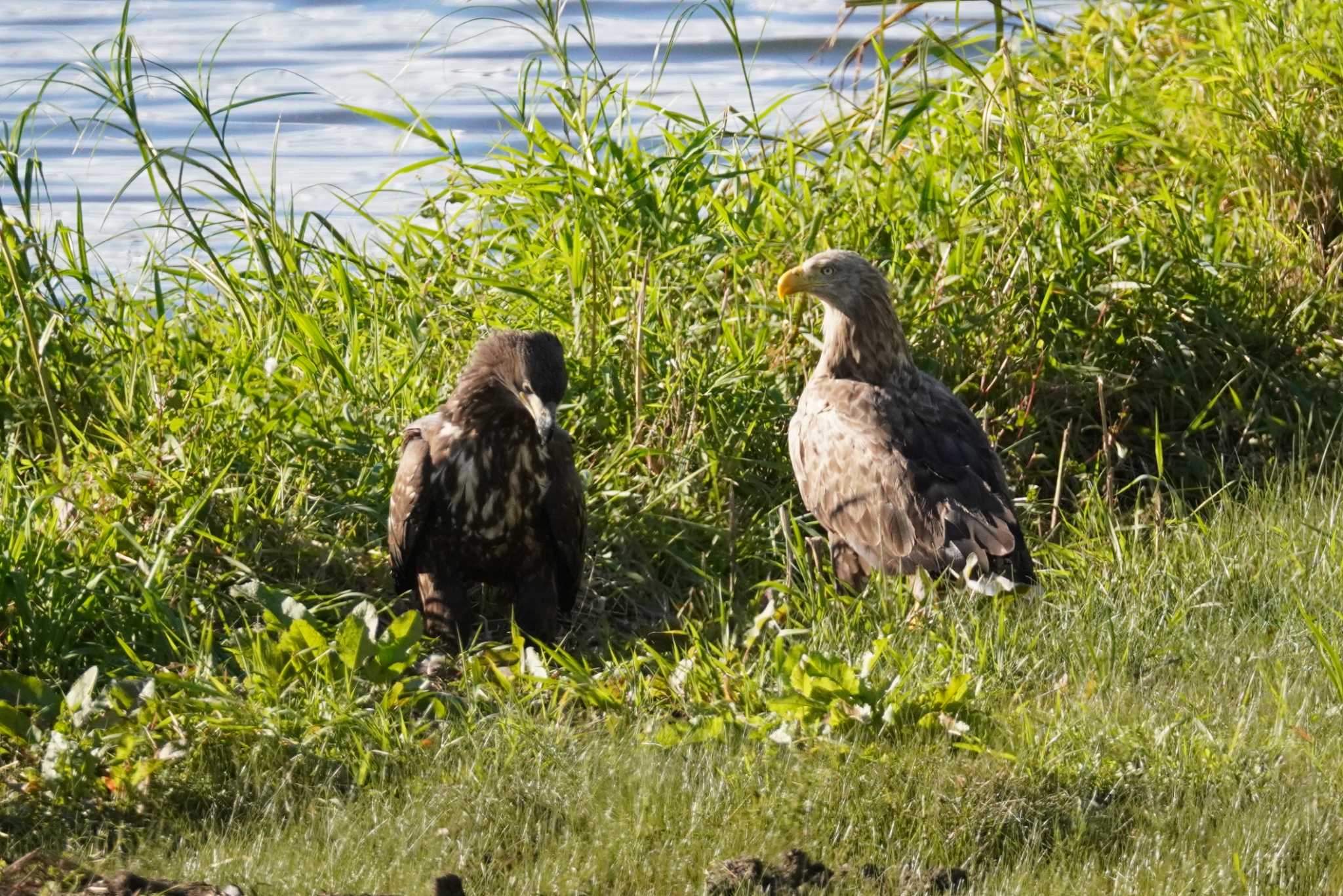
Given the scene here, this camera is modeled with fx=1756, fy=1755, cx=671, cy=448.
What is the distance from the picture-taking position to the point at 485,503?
15.9ft

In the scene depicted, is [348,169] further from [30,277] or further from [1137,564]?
[1137,564]

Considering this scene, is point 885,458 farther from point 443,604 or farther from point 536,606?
point 443,604

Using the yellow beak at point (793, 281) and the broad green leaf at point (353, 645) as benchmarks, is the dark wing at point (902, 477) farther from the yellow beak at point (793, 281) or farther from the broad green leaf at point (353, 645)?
the broad green leaf at point (353, 645)

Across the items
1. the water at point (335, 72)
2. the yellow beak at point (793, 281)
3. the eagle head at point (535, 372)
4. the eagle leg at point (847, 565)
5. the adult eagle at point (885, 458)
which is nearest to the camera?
the eagle head at point (535, 372)

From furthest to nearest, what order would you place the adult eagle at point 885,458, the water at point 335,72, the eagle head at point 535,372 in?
the water at point 335,72
the adult eagle at point 885,458
the eagle head at point 535,372

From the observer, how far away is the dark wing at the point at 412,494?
4762 millimetres

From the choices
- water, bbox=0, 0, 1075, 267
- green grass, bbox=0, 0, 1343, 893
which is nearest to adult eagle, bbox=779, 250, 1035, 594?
green grass, bbox=0, 0, 1343, 893

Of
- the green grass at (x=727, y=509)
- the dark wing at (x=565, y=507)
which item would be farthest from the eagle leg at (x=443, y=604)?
the dark wing at (x=565, y=507)

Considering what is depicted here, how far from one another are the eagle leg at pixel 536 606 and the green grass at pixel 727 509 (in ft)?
0.51

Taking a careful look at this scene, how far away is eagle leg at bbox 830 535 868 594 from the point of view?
5164mm

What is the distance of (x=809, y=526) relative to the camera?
215 inches

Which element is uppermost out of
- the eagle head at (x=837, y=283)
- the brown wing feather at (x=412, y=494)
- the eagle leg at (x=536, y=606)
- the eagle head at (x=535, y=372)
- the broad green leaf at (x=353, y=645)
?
the eagle head at (x=837, y=283)

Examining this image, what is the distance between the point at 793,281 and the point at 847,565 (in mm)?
881

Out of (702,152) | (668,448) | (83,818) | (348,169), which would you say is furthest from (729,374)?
(348,169)
